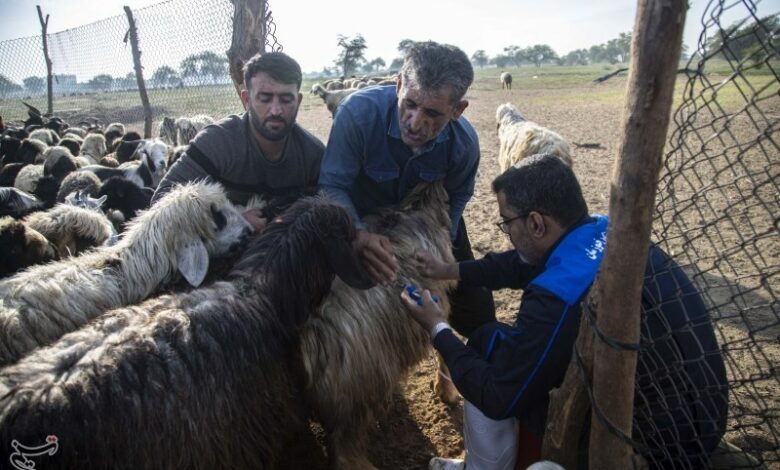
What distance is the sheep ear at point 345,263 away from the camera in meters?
2.57

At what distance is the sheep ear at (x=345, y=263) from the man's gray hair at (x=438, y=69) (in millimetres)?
1112

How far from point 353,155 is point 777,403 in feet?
11.6

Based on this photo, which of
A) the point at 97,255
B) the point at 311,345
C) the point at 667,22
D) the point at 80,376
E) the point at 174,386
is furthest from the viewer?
the point at 97,255

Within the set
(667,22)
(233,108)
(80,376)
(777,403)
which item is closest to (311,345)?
(80,376)

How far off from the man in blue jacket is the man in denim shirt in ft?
2.44

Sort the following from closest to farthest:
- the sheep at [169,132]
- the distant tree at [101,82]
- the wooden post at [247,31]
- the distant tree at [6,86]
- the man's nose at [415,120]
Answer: the man's nose at [415,120], the wooden post at [247,31], the sheep at [169,132], the distant tree at [101,82], the distant tree at [6,86]

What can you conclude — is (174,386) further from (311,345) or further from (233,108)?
(233,108)

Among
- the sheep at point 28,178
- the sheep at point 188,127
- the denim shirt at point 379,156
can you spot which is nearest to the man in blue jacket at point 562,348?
the denim shirt at point 379,156

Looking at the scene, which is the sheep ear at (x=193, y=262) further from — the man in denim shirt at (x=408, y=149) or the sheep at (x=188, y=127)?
the sheep at (x=188, y=127)

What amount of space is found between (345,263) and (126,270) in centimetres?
148

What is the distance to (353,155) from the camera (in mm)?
3334

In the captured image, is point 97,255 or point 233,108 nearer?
point 97,255

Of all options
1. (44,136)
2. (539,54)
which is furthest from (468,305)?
(539,54)

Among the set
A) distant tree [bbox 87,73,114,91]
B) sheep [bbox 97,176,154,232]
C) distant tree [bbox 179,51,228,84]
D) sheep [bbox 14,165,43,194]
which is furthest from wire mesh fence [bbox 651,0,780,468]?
distant tree [bbox 87,73,114,91]
